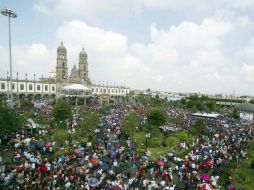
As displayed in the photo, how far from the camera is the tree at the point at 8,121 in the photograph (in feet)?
75.2

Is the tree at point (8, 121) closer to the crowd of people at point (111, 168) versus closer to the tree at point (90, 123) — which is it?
the crowd of people at point (111, 168)

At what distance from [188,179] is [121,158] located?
18.3 ft

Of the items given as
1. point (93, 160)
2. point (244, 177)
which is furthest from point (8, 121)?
point (244, 177)

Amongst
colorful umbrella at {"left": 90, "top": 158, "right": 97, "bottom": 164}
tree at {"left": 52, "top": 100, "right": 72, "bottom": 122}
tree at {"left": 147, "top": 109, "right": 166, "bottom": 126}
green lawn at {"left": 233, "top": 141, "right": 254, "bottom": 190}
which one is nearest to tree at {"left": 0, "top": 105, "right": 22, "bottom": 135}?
tree at {"left": 52, "top": 100, "right": 72, "bottom": 122}

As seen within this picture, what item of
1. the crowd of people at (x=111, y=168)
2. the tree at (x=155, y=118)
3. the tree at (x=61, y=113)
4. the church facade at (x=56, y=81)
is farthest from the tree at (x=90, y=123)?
the church facade at (x=56, y=81)

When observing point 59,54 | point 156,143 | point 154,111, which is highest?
point 59,54

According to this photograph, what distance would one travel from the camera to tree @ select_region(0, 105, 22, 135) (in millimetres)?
22922

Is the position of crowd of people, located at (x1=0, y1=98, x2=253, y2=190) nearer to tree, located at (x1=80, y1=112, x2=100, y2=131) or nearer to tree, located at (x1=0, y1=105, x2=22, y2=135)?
tree, located at (x1=0, y1=105, x2=22, y2=135)

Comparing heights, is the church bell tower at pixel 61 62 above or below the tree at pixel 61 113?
above

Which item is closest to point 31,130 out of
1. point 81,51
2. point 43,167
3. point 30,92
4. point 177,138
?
point 43,167

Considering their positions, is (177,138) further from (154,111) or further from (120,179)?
(120,179)

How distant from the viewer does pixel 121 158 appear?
66.5 feet

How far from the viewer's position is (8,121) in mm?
23688

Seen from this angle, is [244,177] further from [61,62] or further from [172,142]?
[61,62]
